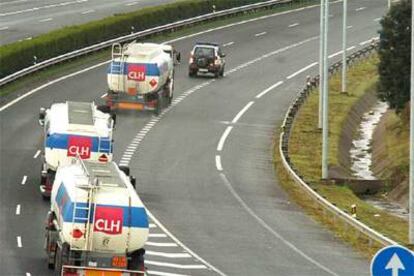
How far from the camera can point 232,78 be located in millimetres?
89000

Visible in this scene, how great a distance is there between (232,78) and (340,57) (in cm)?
1287

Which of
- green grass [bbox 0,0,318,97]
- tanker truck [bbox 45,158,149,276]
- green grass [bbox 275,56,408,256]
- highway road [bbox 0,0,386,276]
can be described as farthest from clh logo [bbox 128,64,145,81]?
tanker truck [bbox 45,158,149,276]

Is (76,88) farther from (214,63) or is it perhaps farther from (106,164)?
(106,164)

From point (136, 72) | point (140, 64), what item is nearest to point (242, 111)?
point (140, 64)

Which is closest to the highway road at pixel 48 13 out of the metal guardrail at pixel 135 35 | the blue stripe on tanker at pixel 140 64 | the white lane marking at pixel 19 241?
the metal guardrail at pixel 135 35

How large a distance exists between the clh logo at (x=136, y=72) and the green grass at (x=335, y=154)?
25.2ft

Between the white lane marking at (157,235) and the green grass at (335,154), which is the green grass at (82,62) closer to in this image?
the green grass at (335,154)

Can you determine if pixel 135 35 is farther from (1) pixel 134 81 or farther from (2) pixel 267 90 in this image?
(1) pixel 134 81

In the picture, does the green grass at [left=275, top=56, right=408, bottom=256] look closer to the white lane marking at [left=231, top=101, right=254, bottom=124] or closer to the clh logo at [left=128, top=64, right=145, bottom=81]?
the white lane marking at [left=231, top=101, right=254, bottom=124]

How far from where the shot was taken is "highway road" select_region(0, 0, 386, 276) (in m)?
44.7

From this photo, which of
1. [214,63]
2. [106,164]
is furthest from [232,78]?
[106,164]

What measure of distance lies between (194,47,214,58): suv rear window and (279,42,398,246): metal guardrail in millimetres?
6048

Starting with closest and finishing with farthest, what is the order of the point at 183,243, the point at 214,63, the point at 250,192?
the point at 183,243, the point at 250,192, the point at 214,63

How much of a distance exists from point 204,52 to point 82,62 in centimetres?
707
